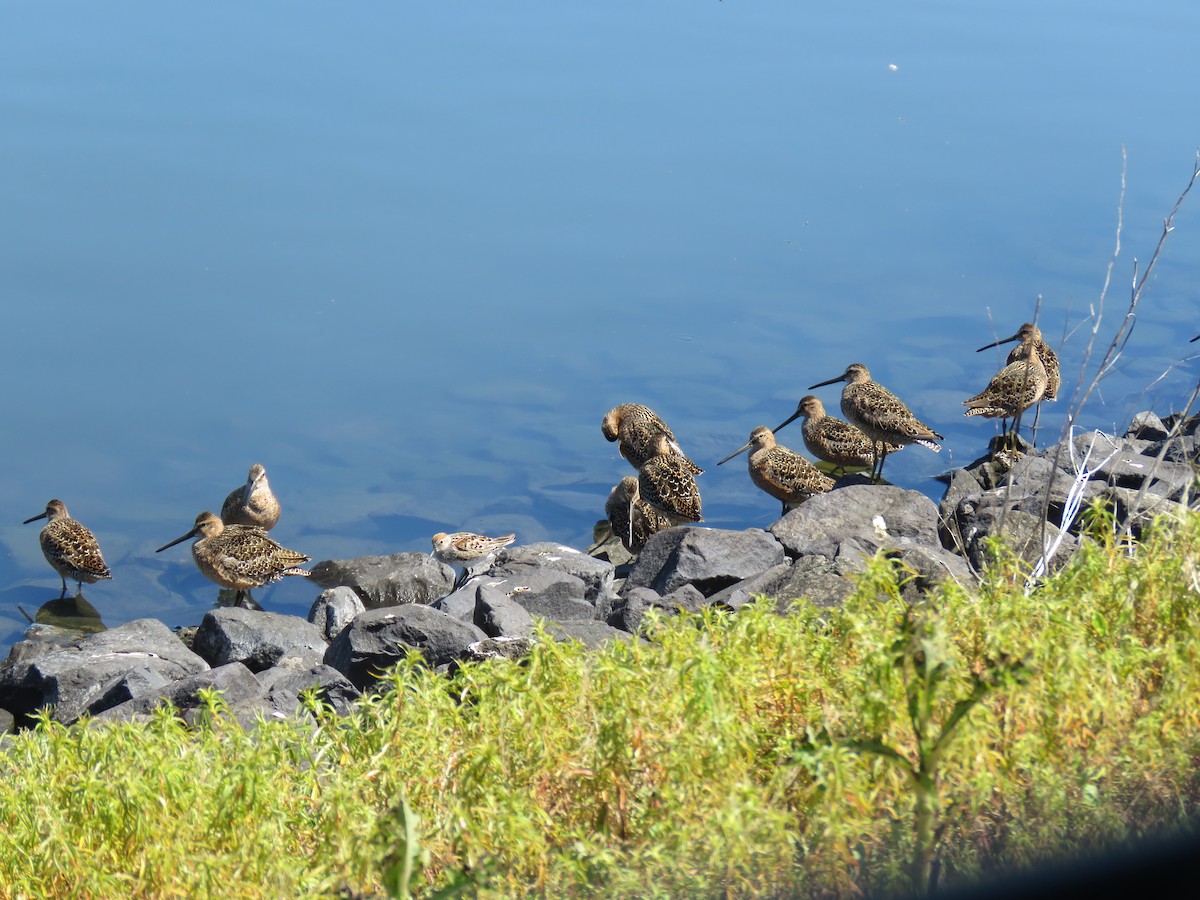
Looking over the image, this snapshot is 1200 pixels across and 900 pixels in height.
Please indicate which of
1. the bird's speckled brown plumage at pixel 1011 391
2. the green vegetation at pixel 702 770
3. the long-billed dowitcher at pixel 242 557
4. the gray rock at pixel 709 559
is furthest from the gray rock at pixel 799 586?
the bird's speckled brown plumage at pixel 1011 391

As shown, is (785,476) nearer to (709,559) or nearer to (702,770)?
(709,559)

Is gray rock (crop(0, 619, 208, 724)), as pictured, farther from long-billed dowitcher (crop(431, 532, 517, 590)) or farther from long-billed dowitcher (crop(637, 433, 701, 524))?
long-billed dowitcher (crop(637, 433, 701, 524))

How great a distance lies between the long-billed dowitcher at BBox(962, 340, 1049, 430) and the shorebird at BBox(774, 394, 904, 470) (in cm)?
86

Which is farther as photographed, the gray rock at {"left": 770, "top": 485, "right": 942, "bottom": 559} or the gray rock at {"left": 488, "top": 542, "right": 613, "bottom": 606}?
the gray rock at {"left": 488, "top": 542, "right": 613, "bottom": 606}

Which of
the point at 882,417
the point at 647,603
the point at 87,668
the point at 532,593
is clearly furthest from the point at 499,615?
the point at 882,417

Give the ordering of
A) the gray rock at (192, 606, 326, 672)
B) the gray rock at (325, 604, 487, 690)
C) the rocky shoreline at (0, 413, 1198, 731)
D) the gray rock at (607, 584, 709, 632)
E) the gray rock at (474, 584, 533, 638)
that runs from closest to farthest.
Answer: the rocky shoreline at (0, 413, 1198, 731) < the gray rock at (325, 604, 487, 690) < the gray rock at (607, 584, 709, 632) < the gray rock at (474, 584, 533, 638) < the gray rock at (192, 606, 326, 672)

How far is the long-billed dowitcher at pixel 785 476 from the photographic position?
466 inches

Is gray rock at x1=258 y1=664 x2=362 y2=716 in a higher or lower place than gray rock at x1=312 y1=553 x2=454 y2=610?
higher

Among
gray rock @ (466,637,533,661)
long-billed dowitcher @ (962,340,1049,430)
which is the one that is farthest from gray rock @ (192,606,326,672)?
long-billed dowitcher @ (962,340,1049,430)

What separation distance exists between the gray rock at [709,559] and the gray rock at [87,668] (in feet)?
9.66

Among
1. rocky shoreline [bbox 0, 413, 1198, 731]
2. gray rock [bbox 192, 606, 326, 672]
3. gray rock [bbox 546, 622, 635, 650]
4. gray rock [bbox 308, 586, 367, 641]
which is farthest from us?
gray rock [bbox 308, 586, 367, 641]

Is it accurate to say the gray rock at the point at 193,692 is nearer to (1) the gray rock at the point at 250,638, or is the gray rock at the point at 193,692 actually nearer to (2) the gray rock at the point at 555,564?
(1) the gray rock at the point at 250,638

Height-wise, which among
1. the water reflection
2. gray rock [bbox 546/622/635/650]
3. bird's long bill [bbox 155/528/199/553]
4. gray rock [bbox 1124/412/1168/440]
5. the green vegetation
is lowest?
the water reflection

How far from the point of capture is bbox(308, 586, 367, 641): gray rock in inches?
389
